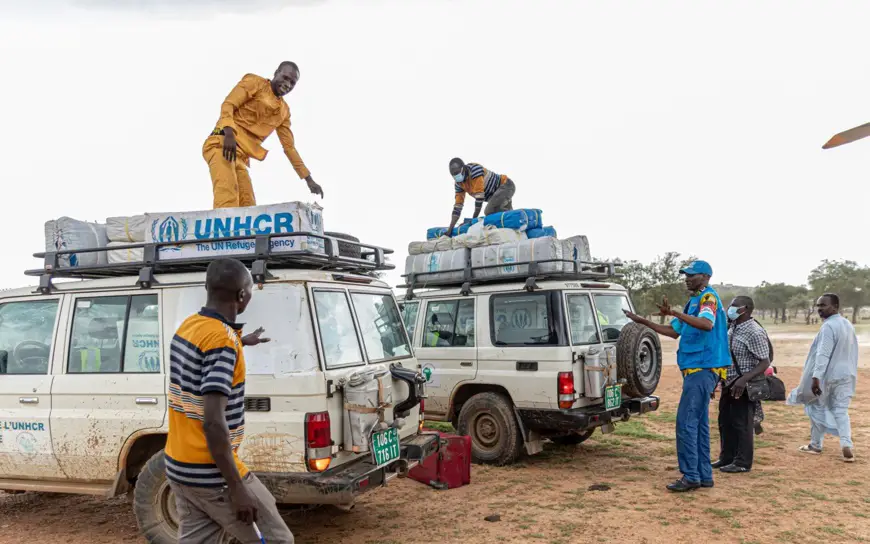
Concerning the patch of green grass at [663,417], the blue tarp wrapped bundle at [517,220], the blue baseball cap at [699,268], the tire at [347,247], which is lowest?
the patch of green grass at [663,417]

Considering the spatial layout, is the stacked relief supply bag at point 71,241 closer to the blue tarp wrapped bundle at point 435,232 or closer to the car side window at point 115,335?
the car side window at point 115,335

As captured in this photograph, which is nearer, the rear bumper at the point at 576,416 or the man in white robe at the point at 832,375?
the rear bumper at the point at 576,416

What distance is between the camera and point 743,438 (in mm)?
6609

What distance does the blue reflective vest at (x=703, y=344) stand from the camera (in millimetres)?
5863

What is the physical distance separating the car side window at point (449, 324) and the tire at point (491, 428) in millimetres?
687

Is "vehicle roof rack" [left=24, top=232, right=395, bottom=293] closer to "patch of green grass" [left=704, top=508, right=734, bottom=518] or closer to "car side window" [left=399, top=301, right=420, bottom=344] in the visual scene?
"car side window" [left=399, top=301, right=420, bottom=344]

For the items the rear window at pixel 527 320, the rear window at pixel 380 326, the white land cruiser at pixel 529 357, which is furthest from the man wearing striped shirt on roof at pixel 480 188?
the rear window at pixel 380 326

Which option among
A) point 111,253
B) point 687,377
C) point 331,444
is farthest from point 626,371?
point 111,253

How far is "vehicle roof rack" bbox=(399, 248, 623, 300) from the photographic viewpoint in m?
7.16

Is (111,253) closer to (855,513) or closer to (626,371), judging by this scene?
(626,371)

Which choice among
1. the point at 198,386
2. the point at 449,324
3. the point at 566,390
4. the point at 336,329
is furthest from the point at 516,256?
the point at 198,386

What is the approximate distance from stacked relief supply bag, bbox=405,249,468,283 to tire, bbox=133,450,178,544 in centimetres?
428

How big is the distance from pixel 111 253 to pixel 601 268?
5474 millimetres

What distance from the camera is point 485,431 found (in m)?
7.17
